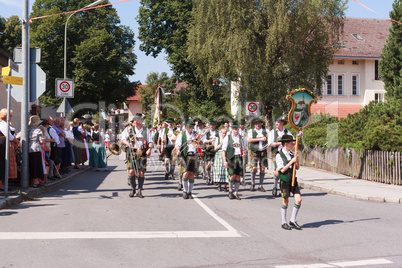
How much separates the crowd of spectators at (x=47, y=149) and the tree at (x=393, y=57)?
63.7 ft

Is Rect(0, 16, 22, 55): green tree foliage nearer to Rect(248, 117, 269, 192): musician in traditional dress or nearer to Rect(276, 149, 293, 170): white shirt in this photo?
Rect(248, 117, 269, 192): musician in traditional dress

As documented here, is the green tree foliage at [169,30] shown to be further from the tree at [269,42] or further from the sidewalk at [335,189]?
the sidewalk at [335,189]

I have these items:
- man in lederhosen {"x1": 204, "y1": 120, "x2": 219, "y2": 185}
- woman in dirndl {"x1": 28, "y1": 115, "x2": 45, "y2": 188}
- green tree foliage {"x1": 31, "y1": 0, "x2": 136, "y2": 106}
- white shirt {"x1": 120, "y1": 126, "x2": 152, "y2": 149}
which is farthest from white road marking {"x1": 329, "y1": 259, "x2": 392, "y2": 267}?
green tree foliage {"x1": 31, "y1": 0, "x2": 136, "y2": 106}

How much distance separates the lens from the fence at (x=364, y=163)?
46.2ft

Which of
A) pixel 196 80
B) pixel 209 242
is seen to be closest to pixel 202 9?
pixel 196 80

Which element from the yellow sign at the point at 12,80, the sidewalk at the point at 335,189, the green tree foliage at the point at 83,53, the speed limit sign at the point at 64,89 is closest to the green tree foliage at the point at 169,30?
the green tree foliage at the point at 83,53

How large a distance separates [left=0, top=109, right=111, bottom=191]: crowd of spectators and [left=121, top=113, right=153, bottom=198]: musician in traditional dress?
2.43m

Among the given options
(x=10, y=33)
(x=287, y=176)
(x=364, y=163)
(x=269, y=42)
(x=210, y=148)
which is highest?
(x=10, y=33)

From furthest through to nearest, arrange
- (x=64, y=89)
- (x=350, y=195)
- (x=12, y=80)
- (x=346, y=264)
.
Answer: (x=64, y=89) < (x=350, y=195) < (x=12, y=80) < (x=346, y=264)

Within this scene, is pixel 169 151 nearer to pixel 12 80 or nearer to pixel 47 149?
pixel 47 149

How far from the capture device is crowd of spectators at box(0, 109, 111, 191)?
1048 cm

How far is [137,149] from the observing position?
1073 centimetres

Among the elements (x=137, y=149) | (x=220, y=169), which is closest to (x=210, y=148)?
(x=220, y=169)

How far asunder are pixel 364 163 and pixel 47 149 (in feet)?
35.8
